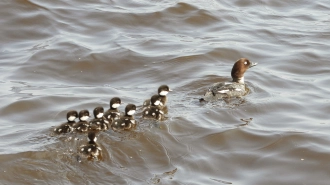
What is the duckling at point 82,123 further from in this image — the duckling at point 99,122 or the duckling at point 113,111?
the duckling at point 113,111

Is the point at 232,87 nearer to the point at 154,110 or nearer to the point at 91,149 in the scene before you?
the point at 154,110

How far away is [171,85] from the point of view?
935cm

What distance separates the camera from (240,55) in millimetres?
10617

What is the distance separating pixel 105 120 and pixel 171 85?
1856mm

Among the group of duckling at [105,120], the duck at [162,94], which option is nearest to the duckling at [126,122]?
the group of duckling at [105,120]

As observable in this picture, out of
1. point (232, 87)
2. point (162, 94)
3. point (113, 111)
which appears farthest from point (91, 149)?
point (232, 87)

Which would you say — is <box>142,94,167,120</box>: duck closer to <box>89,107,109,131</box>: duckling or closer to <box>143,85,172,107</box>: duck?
<box>143,85,172,107</box>: duck

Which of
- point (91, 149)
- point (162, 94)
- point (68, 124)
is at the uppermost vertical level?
point (162, 94)

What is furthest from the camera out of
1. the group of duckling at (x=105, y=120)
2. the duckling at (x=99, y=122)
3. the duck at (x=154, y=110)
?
the duck at (x=154, y=110)

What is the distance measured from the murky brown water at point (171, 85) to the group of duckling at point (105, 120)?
0.11m

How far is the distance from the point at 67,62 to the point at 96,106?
68.3 inches

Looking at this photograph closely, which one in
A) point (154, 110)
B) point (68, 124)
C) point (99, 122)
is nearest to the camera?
point (68, 124)

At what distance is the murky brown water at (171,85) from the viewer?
7039mm

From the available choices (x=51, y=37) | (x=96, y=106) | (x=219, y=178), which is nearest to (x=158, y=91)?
(x=96, y=106)
